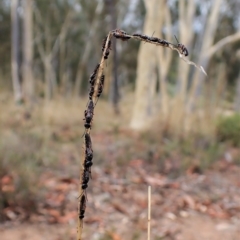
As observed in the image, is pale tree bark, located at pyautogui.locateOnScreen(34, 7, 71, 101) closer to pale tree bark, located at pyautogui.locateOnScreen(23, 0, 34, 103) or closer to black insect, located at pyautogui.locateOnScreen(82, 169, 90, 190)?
pale tree bark, located at pyautogui.locateOnScreen(23, 0, 34, 103)

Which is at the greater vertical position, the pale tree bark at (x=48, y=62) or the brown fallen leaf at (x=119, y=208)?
the pale tree bark at (x=48, y=62)

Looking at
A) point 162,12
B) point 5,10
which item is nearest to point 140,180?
point 162,12

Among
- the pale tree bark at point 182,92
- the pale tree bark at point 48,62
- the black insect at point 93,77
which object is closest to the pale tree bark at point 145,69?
the pale tree bark at point 182,92

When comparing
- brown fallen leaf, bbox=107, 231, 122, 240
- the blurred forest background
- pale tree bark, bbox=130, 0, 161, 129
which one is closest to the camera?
brown fallen leaf, bbox=107, 231, 122, 240

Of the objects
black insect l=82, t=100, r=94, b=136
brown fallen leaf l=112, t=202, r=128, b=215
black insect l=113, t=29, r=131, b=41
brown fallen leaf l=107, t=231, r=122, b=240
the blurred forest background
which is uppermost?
black insect l=113, t=29, r=131, b=41

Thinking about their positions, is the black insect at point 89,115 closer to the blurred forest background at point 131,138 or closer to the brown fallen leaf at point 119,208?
the blurred forest background at point 131,138

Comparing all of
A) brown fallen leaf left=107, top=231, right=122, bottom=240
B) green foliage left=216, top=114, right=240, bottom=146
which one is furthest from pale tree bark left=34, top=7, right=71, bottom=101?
brown fallen leaf left=107, top=231, right=122, bottom=240

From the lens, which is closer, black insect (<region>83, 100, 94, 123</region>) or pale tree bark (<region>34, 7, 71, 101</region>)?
black insect (<region>83, 100, 94, 123</region>)

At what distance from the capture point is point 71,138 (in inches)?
244

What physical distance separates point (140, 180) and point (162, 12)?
3.91 m

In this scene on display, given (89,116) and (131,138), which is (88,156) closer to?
(89,116)

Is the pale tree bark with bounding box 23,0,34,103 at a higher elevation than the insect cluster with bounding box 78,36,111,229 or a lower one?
higher

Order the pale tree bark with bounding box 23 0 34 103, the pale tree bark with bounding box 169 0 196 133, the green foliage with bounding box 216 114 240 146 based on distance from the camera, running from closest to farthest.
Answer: the pale tree bark with bounding box 169 0 196 133, the green foliage with bounding box 216 114 240 146, the pale tree bark with bounding box 23 0 34 103

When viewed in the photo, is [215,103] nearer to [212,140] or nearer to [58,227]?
Answer: [212,140]
